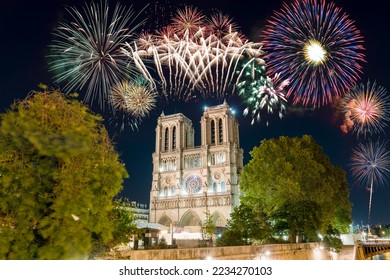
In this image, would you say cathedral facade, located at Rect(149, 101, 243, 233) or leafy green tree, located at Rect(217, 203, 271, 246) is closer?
leafy green tree, located at Rect(217, 203, 271, 246)

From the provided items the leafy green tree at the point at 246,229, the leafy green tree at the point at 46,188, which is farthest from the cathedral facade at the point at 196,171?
the leafy green tree at the point at 46,188

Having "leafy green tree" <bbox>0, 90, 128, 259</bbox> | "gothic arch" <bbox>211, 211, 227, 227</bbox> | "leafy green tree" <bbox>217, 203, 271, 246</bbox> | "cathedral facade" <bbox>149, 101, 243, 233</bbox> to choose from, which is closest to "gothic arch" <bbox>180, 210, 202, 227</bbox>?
"cathedral facade" <bbox>149, 101, 243, 233</bbox>

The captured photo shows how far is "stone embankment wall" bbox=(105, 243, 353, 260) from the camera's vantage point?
1091 cm

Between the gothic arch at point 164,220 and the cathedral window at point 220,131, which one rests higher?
the cathedral window at point 220,131

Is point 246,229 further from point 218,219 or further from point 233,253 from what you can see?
point 218,219

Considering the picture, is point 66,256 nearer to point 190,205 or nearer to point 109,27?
point 109,27

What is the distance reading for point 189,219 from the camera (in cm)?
6294

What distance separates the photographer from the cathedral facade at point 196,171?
6100 cm

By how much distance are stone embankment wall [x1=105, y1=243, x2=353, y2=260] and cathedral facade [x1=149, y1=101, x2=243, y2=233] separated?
34178 millimetres

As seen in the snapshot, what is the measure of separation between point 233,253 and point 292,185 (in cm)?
1255

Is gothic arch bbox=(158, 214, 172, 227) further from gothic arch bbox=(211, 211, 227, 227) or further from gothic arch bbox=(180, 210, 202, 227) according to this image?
gothic arch bbox=(211, 211, 227, 227)

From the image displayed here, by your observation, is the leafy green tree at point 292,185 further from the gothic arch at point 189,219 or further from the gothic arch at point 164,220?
the gothic arch at point 164,220

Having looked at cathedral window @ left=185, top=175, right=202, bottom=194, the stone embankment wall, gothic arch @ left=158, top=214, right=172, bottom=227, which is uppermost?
cathedral window @ left=185, top=175, right=202, bottom=194

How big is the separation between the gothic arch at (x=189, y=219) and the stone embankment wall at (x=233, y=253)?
36.3m
